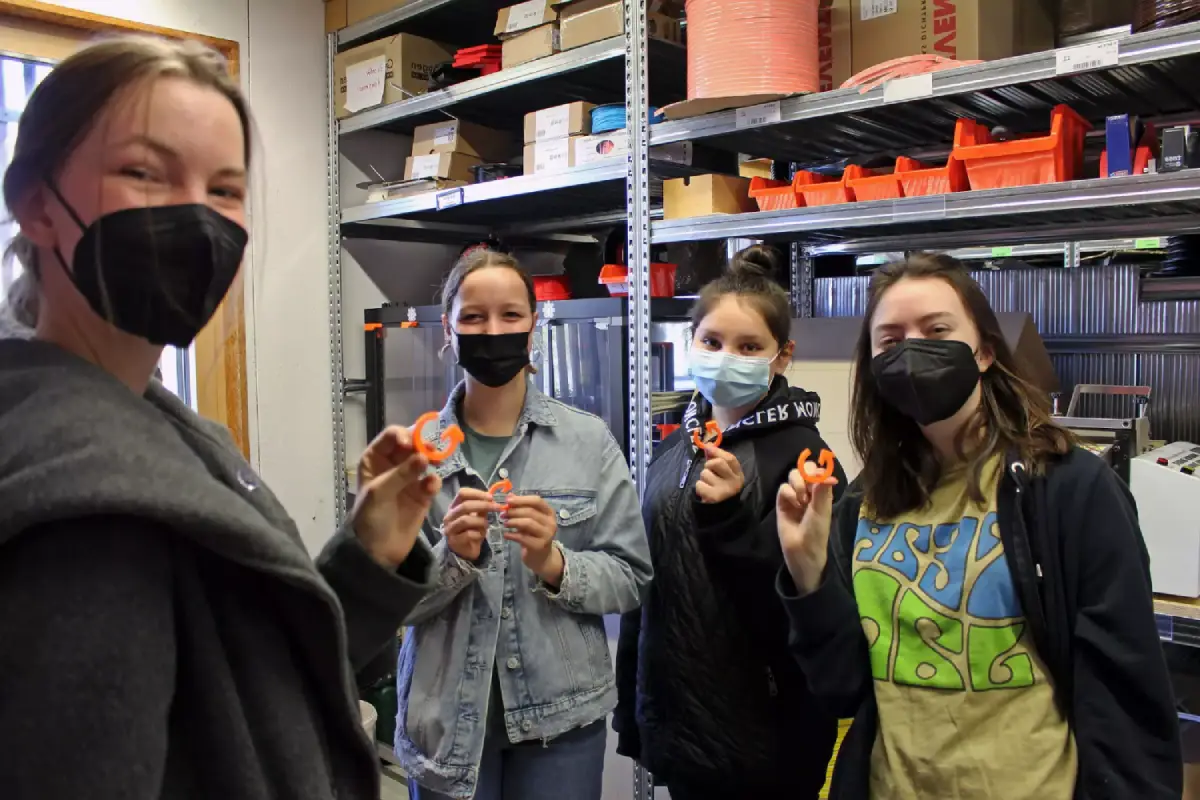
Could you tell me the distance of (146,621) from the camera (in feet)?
1.90

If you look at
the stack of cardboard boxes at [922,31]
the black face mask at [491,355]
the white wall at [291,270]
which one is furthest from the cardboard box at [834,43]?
the white wall at [291,270]

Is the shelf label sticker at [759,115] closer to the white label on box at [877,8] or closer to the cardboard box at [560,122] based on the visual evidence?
the white label on box at [877,8]

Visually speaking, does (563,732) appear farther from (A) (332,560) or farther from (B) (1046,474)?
(B) (1046,474)

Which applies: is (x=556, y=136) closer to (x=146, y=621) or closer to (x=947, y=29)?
(x=947, y=29)

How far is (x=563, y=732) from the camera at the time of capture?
4.94ft

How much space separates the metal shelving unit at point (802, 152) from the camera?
175cm

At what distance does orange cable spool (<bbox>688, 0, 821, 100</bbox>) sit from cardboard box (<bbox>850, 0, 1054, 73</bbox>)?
0.19 metres

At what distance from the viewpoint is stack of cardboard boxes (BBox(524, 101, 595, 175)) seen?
8.62 feet

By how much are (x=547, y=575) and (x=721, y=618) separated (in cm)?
36

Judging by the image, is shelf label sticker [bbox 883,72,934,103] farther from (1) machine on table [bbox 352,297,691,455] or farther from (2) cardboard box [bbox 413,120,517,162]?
(2) cardboard box [bbox 413,120,517,162]

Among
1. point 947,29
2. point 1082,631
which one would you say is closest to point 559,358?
point 947,29

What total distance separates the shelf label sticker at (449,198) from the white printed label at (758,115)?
1142 mm

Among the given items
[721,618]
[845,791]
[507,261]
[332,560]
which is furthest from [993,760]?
[507,261]

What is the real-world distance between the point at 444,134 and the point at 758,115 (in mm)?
1439
